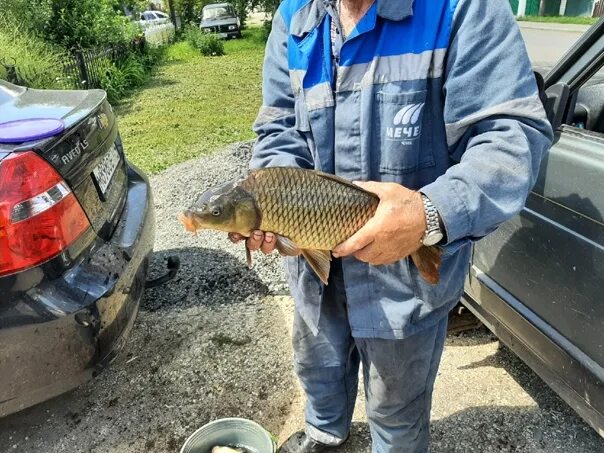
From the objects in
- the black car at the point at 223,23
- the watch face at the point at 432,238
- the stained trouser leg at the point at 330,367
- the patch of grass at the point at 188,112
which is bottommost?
the black car at the point at 223,23

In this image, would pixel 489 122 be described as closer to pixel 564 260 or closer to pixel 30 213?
pixel 564 260

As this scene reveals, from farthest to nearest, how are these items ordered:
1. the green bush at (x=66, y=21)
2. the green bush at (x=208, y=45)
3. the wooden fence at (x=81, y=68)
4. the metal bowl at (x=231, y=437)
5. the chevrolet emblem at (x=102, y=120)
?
1. the green bush at (x=208, y=45)
2. the green bush at (x=66, y=21)
3. the wooden fence at (x=81, y=68)
4. the chevrolet emblem at (x=102, y=120)
5. the metal bowl at (x=231, y=437)

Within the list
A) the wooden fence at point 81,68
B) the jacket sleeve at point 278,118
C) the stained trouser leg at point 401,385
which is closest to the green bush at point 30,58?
the wooden fence at point 81,68

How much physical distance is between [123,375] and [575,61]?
9.11 feet

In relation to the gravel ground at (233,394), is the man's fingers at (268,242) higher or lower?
higher

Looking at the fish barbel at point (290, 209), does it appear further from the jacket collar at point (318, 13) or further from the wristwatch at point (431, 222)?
the jacket collar at point (318, 13)

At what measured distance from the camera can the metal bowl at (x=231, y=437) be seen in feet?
8.04

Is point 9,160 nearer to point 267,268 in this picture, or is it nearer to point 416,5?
point 416,5

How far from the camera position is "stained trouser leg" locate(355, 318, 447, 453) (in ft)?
6.64

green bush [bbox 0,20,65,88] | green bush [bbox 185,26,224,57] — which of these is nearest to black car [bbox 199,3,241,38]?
green bush [bbox 185,26,224,57]

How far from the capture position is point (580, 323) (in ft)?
7.03

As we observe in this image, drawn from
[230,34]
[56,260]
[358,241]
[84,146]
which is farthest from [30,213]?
[230,34]

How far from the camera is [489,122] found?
1.57m

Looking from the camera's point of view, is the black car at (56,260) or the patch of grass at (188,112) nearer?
the black car at (56,260)
